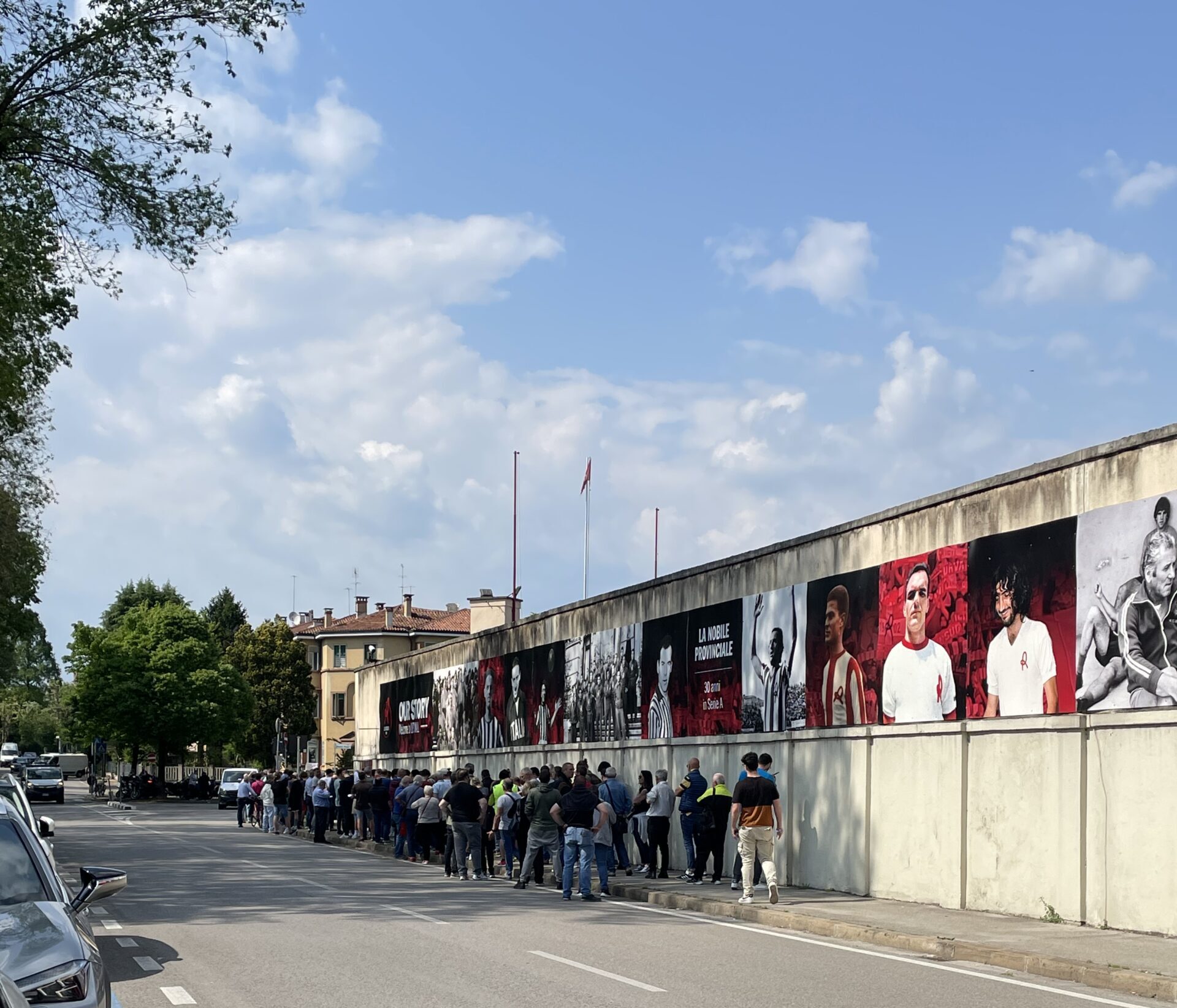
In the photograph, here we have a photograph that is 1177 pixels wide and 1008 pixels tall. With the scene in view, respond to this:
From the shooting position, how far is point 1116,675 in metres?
16.5

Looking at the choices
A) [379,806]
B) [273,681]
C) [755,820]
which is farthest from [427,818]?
[273,681]

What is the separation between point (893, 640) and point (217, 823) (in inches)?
1368

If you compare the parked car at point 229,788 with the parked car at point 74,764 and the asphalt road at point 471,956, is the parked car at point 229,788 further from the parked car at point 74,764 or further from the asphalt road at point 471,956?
the parked car at point 74,764

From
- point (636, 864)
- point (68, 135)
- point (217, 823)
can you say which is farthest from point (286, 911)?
point (217, 823)

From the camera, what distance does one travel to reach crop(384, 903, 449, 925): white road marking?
1702cm

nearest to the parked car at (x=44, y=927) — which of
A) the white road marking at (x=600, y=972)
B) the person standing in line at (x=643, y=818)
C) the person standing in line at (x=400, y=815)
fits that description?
the white road marking at (x=600, y=972)

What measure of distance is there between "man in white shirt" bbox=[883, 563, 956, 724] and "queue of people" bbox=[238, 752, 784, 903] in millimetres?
1967

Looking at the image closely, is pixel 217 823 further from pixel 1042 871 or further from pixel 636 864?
pixel 1042 871

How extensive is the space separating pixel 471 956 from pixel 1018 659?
26.9 ft

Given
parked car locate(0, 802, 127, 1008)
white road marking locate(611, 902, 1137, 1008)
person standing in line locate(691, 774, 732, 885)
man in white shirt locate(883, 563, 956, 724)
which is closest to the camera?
parked car locate(0, 802, 127, 1008)

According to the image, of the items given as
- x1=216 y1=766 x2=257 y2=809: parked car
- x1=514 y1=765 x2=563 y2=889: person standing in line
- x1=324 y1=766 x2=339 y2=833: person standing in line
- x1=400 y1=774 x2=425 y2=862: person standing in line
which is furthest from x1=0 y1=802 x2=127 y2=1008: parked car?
x1=216 y1=766 x2=257 y2=809: parked car

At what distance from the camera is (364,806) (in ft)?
121

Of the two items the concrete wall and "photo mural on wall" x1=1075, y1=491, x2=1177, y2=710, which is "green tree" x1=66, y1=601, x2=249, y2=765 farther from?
"photo mural on wall" x1=1075, y1=491, x2=1177, y2=710

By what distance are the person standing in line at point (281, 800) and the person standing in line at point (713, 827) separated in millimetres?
22378
